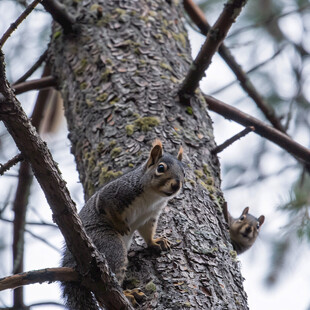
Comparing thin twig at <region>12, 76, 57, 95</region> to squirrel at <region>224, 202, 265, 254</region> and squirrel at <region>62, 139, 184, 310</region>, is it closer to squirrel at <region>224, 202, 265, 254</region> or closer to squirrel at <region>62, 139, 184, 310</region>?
squirrel at <region>62, 139, 184, 310</region>

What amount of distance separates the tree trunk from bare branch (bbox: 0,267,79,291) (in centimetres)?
40

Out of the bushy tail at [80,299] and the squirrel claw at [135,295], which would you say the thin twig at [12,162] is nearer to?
the bushy tail at [80,299]

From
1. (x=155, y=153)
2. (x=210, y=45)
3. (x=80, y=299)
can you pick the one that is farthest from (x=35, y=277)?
(x=210, y=45)

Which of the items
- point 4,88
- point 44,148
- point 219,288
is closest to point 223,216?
point 219,288

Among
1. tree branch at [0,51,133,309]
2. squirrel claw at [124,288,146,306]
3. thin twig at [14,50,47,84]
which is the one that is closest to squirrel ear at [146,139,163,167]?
squirrel claw at [124,288,146,306]

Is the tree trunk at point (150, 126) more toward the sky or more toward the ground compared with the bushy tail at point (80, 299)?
more toward the sky

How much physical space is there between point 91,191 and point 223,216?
25.1 inches

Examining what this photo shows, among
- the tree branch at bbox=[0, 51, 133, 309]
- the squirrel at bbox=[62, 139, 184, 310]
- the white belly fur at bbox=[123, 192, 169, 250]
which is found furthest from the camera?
the white belly fur at bbox=[123, 192, 169, 250]

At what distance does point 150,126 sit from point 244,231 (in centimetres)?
122

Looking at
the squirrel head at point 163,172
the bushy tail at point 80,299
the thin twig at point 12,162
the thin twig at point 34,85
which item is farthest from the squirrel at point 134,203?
the thin twig at point 34,85

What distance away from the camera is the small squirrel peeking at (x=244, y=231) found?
3.35 m

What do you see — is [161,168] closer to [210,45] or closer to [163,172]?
[163,172]

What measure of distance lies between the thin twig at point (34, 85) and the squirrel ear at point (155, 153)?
3.23ft

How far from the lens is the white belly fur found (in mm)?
2232
